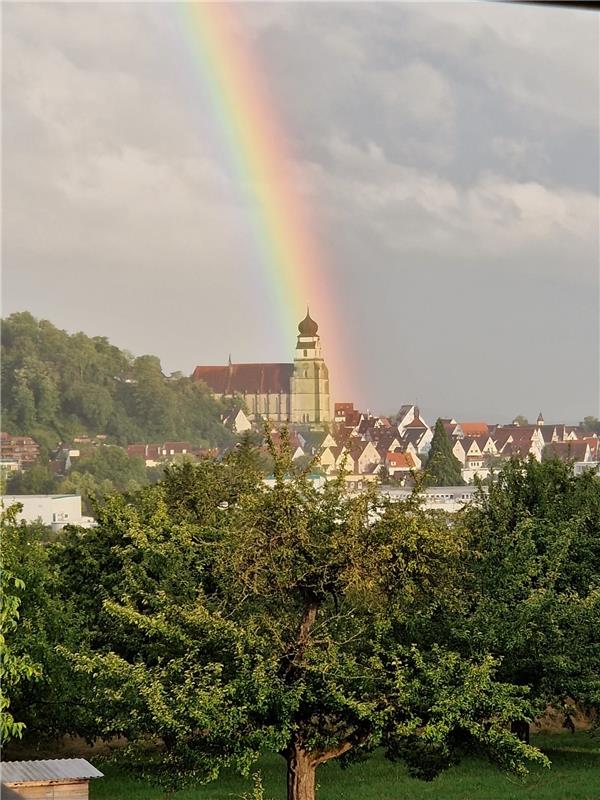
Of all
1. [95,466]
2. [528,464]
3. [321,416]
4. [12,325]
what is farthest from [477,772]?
[321,416]

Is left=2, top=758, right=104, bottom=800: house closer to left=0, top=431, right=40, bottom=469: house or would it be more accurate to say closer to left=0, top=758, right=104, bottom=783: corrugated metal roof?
left=0, top=758, right=104, bottom=783: corrugated metal roof

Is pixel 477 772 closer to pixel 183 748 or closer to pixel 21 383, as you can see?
pixel 183 748

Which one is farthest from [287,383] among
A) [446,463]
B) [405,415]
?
[446,463]

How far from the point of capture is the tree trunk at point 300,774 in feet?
32.3

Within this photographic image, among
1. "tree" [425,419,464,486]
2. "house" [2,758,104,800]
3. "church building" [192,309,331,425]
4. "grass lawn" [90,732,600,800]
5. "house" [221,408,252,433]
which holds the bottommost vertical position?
"grass lawn" [90,732,600,800]

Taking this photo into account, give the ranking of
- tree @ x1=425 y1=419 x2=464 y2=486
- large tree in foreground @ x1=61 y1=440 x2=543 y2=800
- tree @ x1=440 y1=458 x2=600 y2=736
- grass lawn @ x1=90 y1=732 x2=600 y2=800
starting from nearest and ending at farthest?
large tree in foreground @ x1=61 y1=440 x2=543 y2=800 < tree @ x1=440 y1=458 x2=600 y2=736 < grass lawn @ x1=90 y1=732 x2=600 y2=800 < tree @ x1=425 y1=419 x2=464 y2=486

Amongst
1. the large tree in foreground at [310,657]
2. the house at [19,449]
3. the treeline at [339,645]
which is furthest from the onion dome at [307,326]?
the large tree in foreground at [310,657]

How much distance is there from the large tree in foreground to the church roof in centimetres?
14012

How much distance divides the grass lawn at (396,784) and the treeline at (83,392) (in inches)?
4222

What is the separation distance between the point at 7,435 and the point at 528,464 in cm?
10605

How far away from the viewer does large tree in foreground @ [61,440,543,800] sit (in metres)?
9.20

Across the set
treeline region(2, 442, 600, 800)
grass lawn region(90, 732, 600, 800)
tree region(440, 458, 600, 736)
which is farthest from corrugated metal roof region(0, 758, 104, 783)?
grass lawn region(90, 732, 600, 800)

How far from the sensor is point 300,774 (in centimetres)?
988

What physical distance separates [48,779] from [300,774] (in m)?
2.14
